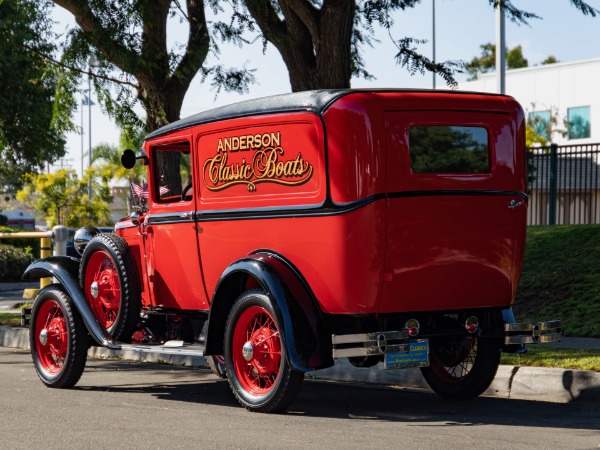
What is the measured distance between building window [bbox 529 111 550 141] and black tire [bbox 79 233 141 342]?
42856mm

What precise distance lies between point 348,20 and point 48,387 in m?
5.95

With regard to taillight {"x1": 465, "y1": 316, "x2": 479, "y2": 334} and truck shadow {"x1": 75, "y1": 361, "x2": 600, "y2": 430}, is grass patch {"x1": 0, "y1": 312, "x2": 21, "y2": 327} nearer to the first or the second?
truck shadow {"x1": 75, "y1": 361, "x2": 600, "y2": 430}

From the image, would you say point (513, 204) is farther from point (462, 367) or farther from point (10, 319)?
point (10, 319)

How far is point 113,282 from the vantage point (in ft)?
31.2

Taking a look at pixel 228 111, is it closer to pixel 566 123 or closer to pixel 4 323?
pixel 4 323

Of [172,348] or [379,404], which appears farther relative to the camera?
[172,348]

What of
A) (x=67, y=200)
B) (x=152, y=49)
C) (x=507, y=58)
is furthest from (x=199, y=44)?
(x=507, y=58)

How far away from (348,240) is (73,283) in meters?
3.09

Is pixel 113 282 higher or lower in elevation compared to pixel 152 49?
lower

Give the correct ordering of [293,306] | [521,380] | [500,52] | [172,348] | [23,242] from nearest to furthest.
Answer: [293,306]
[172,348]
[521,380]
[500,52]
[23,242]

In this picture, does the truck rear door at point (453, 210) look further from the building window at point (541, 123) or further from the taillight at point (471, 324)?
the building window at point (541, 123)

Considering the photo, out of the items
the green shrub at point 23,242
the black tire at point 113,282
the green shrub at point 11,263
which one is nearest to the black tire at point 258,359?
the black tire at point 113,282

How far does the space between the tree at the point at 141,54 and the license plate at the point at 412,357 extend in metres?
8.02

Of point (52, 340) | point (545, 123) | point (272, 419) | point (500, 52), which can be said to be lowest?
point (272, 419)
